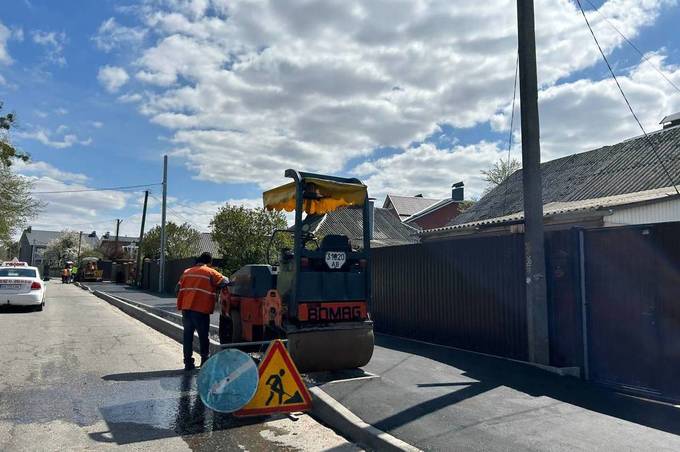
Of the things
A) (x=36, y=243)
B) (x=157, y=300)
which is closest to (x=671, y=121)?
(x=157, y=300)

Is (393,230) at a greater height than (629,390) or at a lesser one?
greater

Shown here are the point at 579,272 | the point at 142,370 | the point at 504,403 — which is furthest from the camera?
the point at 142,370

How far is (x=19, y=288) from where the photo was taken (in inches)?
627

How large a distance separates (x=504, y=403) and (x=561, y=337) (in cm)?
209

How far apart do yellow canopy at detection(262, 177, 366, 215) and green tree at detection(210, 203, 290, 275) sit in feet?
45.7

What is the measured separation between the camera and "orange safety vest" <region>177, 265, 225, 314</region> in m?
7.75

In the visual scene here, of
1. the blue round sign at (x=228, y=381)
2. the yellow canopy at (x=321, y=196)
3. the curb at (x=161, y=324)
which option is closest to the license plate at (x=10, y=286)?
the curb at (x=161, y=324)

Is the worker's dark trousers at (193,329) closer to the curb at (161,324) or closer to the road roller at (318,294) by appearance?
the curb at (161,324)

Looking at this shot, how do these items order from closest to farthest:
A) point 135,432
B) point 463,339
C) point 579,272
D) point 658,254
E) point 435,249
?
point 135,432, point 658,254, point 579,272, point 463,339, point 435,249

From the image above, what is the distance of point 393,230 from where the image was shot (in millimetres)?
35969

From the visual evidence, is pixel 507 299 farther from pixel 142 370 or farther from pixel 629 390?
pixel 142 370

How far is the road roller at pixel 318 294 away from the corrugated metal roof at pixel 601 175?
9.91 metres

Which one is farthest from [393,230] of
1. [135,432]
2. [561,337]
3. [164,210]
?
[135,432]

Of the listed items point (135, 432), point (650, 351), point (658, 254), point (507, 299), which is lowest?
point (135, 432)
